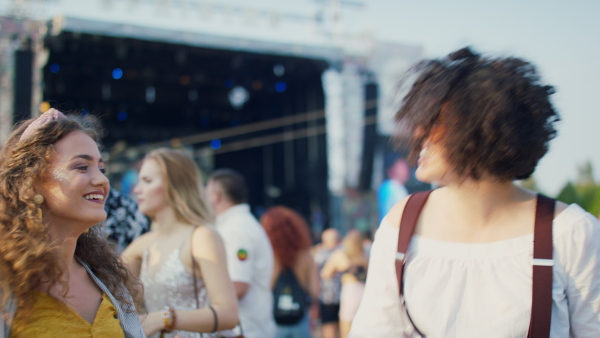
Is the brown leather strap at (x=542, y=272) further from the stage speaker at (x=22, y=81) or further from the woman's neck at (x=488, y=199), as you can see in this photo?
the stage speaker at (x=22, y=81)

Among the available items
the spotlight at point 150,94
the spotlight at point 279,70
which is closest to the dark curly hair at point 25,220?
the spotlight at point 279,70

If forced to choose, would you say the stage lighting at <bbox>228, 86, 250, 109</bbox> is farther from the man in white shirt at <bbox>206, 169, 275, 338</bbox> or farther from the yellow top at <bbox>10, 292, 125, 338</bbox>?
the yellow top at <bbox>10, 292, 125, 338</bbox>

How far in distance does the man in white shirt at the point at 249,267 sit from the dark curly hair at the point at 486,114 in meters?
2.01

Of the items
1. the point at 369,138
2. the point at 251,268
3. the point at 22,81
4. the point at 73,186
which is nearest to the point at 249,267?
the point at 251,268

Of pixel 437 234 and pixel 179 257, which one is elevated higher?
pixel 437 234

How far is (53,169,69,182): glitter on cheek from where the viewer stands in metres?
1.42

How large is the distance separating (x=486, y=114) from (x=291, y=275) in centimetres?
322

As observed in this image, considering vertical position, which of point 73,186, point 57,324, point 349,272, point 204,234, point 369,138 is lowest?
point 349,272

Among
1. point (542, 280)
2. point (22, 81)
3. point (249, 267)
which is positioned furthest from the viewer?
point (22, 81)

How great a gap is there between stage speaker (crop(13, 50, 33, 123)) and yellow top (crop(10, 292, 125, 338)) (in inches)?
287

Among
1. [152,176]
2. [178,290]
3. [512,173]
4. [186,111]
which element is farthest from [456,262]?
[186,111]

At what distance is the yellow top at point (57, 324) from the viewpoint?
1.29 m

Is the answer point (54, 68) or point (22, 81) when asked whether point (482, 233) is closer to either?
point (22, 81)

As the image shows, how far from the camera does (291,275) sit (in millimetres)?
4352
